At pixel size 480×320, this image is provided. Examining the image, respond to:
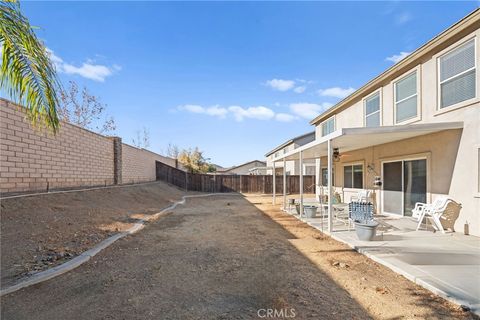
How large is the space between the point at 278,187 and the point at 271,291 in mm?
21441

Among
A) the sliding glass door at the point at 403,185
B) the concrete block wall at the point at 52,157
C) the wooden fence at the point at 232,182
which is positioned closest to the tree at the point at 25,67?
the concrete block wall at the point at 52,157

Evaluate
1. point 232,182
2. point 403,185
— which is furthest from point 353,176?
point 232,182

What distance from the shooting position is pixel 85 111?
24.1m

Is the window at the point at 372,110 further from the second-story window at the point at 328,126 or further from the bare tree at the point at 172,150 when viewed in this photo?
the bare tree at the point at 172,150

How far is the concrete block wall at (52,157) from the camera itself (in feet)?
21.4

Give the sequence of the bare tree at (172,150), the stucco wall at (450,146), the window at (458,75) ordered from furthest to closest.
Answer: the bare tree at (172,150) < the window at (458,75) < the stucco wall at (450,146)

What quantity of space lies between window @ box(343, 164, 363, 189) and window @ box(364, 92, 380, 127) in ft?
6.49

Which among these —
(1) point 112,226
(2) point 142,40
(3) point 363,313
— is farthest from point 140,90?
(3) point 363,313

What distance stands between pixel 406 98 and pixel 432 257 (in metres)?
5.92

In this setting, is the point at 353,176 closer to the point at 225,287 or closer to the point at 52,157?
the point at 225,287

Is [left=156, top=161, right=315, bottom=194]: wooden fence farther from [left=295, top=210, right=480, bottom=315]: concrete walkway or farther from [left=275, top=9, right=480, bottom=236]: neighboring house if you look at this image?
[left=295, top=210, right=480, bottom=315]: concrete walkway

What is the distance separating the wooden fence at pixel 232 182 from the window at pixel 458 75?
55.8 ft

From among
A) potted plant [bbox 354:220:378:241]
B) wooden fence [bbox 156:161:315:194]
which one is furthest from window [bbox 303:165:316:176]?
potted plant [bbox 354:220:378:241]
